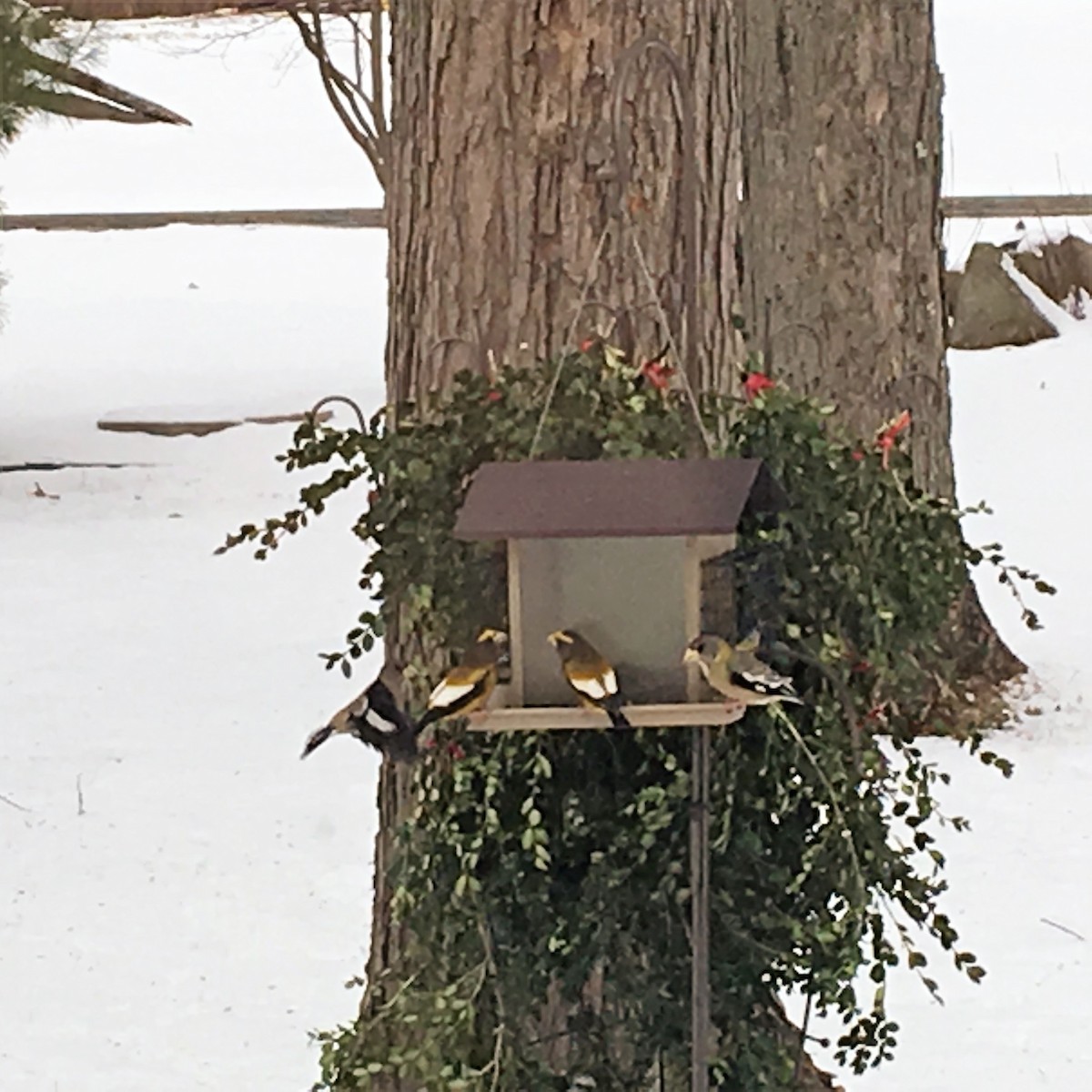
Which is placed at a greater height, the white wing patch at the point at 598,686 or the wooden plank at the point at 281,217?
the wooden plank at the point at 281,217

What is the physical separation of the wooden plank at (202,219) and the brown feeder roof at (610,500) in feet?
32.7

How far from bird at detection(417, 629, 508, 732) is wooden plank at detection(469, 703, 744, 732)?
0.8 inches

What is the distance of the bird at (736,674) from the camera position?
198cm

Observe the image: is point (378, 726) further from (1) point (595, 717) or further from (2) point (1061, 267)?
(2) point (1061, 267)

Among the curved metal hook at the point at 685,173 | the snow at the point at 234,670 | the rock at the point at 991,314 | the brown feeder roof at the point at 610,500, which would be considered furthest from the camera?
the rock at the point at 991,314

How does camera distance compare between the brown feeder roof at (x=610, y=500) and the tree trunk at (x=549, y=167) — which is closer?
the brown feeder roof at (x=610, y=500)

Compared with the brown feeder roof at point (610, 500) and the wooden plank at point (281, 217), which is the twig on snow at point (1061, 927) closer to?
the brown feeder roof at point (610, 500)

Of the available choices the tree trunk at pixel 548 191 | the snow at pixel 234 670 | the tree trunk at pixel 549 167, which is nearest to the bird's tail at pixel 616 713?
the tree trunk at pixel 548 191

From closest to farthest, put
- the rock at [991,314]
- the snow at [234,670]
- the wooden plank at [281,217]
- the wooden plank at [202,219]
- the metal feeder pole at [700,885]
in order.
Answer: the metal feeder pole at [700,885] < the snow at [234,670] < the rock at [991,314] < the wooden plank at [281,217] < the wooden plank at [202,219]

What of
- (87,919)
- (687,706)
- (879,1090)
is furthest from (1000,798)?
(687,706)

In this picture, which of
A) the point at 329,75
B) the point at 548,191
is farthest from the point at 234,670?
the point at 329,75

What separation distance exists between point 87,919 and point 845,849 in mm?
2545

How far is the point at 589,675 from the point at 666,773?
0.26 meters

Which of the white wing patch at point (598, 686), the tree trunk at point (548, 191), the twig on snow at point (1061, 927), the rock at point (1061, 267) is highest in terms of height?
the tree trunk at point (548, 191)
